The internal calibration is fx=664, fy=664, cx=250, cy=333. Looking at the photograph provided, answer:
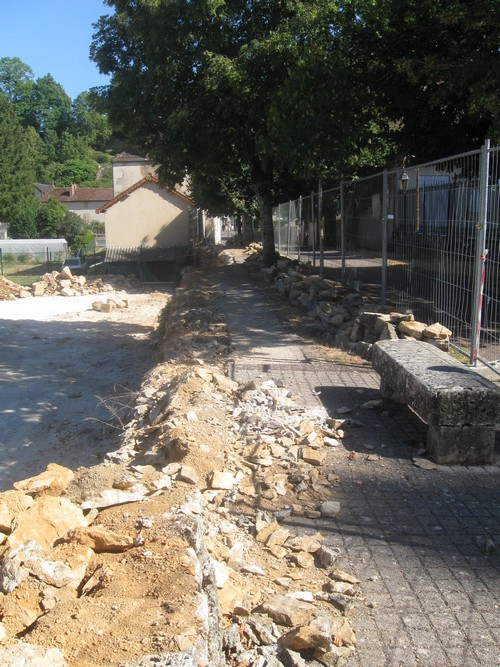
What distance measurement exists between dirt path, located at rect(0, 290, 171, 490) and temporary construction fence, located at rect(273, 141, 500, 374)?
14.7ft

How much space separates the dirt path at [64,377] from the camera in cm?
936

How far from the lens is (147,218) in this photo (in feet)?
130

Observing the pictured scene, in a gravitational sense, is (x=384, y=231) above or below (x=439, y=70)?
below

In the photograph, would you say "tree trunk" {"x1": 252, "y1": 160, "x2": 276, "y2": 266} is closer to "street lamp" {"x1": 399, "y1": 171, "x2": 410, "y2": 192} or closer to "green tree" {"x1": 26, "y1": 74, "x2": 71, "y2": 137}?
"street lamp" {"x1": 399, "y1": 171, "x2": 410, "y2": 192}

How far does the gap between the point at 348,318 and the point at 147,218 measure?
3088 cm

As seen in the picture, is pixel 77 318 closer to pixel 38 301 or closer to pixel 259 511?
pixel 38 301

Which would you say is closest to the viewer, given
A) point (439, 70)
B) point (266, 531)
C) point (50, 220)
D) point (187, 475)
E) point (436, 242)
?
point (266, 531)

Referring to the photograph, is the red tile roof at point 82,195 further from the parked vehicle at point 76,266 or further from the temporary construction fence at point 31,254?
the parked vehicle at point 76,266

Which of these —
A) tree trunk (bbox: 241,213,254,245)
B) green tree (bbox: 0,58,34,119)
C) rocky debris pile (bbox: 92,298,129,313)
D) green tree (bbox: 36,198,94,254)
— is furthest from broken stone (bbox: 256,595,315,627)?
green tree (bbox: 0,58,34,119)

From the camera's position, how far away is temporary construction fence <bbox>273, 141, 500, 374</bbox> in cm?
720

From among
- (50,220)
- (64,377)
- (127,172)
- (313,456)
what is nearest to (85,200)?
(50,220)

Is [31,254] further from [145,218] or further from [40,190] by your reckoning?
[40,190]

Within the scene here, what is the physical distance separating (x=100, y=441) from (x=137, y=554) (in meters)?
6.27

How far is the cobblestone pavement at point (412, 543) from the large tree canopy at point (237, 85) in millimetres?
7260
